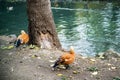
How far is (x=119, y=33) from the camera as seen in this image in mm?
21719

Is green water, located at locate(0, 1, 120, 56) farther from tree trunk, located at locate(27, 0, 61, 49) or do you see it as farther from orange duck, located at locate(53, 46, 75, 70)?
orange duck, located at locate(53, 46, 75, 70)

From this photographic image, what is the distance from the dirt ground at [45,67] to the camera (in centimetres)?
916

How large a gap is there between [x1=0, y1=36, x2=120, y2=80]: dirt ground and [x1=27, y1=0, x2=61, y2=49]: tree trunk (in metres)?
0.56

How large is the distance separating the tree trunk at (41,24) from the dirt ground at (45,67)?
564mm

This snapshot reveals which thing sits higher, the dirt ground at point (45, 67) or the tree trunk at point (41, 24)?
the tree trunk at point (41, 24)

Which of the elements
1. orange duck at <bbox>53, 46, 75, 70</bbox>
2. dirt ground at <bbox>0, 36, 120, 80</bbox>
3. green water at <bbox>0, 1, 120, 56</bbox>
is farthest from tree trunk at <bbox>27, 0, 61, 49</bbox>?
green water at <bbox>0, 1, 120, 56</bbox>

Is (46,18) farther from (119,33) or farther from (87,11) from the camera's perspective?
(87,11)

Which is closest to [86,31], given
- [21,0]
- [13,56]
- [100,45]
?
[100,45]

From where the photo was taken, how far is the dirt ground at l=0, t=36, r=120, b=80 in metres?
9.16

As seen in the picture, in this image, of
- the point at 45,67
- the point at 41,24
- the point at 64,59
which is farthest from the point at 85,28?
the point at 64,59

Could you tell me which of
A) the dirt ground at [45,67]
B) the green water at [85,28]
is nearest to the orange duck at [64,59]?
the dirt ground at [45,67]

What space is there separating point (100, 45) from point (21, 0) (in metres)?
33.8

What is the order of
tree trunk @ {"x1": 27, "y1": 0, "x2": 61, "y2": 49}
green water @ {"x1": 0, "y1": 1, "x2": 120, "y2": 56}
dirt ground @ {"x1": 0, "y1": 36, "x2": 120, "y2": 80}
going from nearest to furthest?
dirt ground @ {"x1": 0, "y1": 36, "x2": 120, "y2": 80} → tree trunk @ {"x1": 27, "y1": 0, "x2": 61, "y2": 49} → green water @ {"x1": 0, "y1": 1, "x2": 120, "y2": 56}

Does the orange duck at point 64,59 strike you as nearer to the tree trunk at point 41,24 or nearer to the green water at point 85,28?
the tree trunk at point 41,24
